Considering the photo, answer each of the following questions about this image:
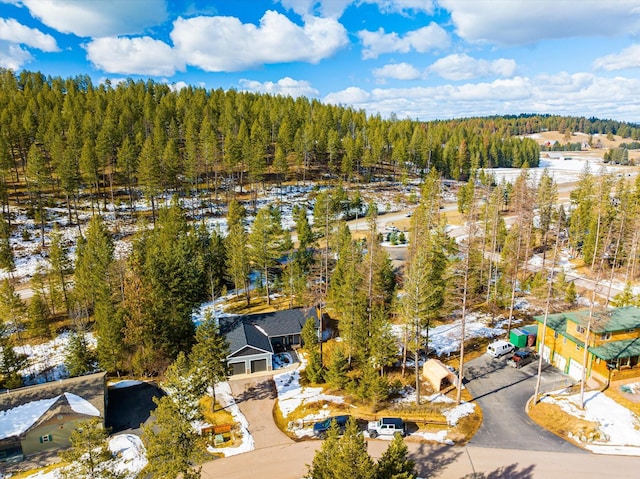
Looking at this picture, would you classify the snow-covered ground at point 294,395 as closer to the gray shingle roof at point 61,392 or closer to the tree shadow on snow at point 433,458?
the tree shadow on snow at point 433,458

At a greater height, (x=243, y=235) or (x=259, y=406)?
(x=243, y=235)

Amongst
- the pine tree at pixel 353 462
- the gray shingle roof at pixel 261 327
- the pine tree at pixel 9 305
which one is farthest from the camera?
the pine tree at pixel 9 305

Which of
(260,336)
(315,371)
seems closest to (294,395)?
(315,371)

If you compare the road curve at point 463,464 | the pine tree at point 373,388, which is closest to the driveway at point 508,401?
the road curve at point 463,464

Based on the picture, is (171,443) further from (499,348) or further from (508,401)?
(499,348)

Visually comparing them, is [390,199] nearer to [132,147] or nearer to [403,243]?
[403,243]

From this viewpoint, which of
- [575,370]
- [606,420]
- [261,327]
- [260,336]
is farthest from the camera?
[261,327]
